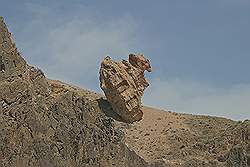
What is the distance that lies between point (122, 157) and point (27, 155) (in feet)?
28.5

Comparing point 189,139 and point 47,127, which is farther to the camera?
point 189,139

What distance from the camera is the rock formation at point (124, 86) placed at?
63.7m

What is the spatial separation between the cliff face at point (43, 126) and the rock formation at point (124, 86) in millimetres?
25260

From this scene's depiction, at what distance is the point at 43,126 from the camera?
3131 cm

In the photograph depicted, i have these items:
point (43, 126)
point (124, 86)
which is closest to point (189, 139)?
point (124, 86)

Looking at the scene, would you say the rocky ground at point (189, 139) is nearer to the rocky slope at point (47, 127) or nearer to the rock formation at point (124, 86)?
the rock formation at point (124, 86)

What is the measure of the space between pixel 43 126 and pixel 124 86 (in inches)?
1295

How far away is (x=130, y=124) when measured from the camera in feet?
216

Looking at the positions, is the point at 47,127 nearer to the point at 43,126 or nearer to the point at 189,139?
the point at 43,126

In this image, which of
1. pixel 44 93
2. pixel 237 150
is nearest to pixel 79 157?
pixel 44 93

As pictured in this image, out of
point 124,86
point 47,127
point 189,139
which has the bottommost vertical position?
point 47,127

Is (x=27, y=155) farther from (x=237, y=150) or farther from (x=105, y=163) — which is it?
(x=237, y=150)

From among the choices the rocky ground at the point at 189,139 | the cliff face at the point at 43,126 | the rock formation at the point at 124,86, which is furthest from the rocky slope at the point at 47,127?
the rock formation at the point at 124,86

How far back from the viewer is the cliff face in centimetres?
2992
